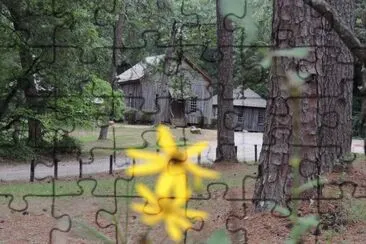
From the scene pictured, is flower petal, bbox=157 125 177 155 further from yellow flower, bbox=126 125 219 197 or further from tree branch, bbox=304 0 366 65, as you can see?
tree branch, bbox=304 0 366 65

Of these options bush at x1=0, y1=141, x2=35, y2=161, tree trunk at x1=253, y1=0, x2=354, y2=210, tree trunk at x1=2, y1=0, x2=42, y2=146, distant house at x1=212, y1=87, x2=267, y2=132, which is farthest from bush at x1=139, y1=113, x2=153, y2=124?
bush at x1=0, y1=141, x2=35, y2=161

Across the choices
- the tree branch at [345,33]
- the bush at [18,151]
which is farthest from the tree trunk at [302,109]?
the bush at [18,151]

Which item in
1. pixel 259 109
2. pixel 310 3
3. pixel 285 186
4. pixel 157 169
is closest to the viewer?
pixel 157 169

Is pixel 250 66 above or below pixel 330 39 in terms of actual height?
below

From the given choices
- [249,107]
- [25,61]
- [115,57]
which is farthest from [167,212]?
[25,61]

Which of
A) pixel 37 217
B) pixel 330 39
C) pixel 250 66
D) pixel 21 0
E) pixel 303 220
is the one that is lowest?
pixel 37 217

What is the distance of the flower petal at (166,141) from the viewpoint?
472 millimetres

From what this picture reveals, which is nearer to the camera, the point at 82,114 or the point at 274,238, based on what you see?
the point at 274,238

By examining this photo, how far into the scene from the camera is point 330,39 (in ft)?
12.7

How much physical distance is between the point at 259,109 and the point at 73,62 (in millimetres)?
4477

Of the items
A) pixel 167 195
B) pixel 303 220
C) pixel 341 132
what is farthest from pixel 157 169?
pixel 341 132

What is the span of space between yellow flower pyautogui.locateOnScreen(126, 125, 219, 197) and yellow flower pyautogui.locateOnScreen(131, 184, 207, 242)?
12 millimetres

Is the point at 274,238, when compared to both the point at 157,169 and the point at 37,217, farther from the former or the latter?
the point at 157,169

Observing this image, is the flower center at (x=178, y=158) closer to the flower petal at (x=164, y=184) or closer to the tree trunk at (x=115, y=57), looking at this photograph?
the flower petal at (x=164, y=184)
